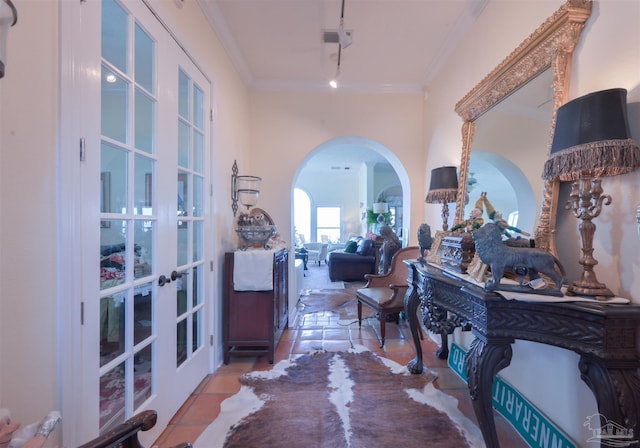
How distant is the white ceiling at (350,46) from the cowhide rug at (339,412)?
304 centimetres

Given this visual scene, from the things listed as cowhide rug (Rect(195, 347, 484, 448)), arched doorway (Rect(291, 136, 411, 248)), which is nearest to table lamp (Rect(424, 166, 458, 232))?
cowhide rug (Rect(195, 347, 484, 448))

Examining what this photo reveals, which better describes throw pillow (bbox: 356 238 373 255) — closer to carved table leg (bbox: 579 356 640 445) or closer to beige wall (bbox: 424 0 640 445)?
beige wall (bbox: 424 0 640 445)

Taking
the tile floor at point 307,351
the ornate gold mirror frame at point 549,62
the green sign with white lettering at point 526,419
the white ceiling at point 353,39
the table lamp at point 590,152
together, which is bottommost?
the tile floor at point 307,351

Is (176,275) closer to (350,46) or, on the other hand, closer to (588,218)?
(588,218)

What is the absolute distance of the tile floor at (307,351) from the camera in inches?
67.2

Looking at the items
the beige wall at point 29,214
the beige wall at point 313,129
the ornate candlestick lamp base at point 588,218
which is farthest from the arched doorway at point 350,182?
the beige wall at point 29,214

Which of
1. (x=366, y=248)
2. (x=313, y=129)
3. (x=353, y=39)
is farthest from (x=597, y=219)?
(x=366, y=248)

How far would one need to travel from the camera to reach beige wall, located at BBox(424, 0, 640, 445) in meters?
1.12

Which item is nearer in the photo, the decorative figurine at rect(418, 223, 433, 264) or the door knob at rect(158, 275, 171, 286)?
the door knob at rect(158, 275, 171, 286)

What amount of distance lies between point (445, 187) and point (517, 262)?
4.44 ft

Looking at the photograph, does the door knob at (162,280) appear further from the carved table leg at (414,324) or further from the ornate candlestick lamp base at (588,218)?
the ornate candlestick lamp base at (588,218)

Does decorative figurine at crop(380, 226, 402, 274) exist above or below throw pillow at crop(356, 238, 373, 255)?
above

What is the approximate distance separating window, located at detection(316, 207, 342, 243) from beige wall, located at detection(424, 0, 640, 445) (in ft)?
27.0

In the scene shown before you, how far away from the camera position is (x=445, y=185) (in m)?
2.50
